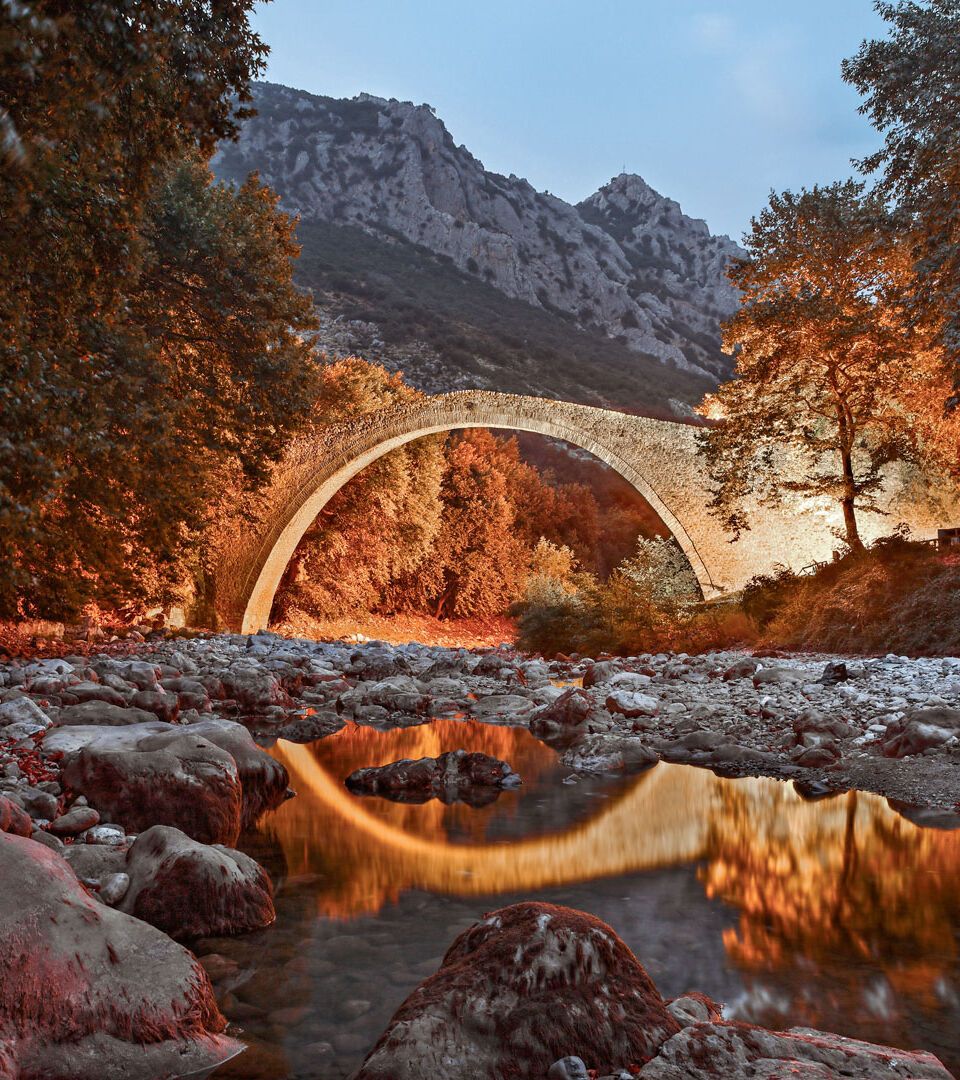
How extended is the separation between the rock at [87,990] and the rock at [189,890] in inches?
24.1

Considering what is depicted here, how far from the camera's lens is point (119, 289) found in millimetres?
5207

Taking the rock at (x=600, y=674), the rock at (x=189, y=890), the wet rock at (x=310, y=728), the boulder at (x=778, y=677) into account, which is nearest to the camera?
the rock at (x=189, y=890)

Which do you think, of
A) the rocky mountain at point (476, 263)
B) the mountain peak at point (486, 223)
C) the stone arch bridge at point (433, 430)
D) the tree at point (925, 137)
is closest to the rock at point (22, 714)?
the tree at point (925, 137)

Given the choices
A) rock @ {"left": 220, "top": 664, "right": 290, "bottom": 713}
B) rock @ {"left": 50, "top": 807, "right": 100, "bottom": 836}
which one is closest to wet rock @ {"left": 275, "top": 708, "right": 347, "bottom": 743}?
rock @ {"left": 220, "top": 664, "right": 290, "bottom": 713}

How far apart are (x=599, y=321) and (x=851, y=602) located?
1731 inches

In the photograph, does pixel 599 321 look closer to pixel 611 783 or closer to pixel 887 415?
pixel 887 415

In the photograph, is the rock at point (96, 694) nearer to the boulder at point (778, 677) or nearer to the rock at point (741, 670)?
the boulder at point (778, 677)

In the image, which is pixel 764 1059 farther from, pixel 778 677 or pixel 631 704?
pixel 778 677

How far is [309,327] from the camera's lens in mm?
9453

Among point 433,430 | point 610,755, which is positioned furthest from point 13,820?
point 433,430

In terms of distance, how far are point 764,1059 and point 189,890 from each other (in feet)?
6.38

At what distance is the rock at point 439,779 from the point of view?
16.4ft

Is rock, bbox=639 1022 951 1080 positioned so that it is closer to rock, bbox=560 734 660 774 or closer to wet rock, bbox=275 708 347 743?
rock, bbox=560 734 660 774

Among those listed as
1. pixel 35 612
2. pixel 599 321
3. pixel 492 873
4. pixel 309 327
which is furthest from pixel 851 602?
pixel 599 321
